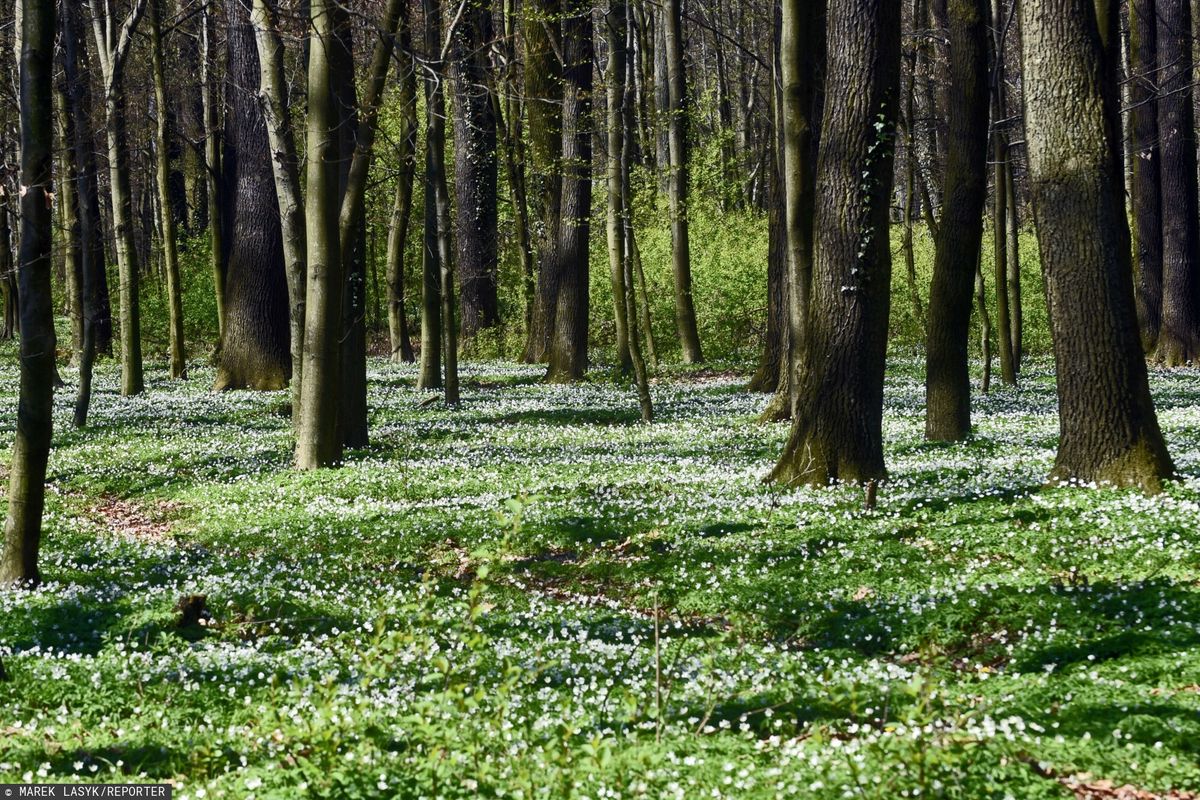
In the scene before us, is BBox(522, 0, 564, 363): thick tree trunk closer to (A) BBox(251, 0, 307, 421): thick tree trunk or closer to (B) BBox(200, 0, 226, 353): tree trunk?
(B) BBox(200, 0, 226, 353): tree trunk

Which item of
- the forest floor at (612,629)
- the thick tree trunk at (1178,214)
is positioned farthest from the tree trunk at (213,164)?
the thick tree trunk at (1178,214)

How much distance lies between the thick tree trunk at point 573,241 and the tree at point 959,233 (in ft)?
41.9

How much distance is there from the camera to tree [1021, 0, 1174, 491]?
35.1ft

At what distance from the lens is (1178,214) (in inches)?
1134

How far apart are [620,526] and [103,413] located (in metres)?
14.8

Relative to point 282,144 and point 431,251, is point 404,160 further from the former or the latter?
point 431,251

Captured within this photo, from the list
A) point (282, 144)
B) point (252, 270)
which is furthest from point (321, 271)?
point (252, 270)

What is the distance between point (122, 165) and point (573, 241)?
419 inches

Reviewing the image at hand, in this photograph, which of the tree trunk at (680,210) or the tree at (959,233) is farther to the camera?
the tree trunk at (680,210)

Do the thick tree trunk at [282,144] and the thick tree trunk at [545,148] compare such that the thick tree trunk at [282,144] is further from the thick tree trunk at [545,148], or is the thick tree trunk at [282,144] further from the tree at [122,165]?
the thick tree trunk at [545,148]

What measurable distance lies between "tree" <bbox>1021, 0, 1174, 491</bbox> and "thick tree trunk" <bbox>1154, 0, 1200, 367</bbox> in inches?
786

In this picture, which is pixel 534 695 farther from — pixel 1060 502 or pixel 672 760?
pixel 1060 502

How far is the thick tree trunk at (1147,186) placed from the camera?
96.1 ft

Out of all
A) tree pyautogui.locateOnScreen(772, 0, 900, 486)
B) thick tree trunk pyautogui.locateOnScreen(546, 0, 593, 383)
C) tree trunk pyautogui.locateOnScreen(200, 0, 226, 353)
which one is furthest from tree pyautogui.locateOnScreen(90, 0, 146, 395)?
tree pyautogui.locateOnScreen(772, 0, 900, 486)
